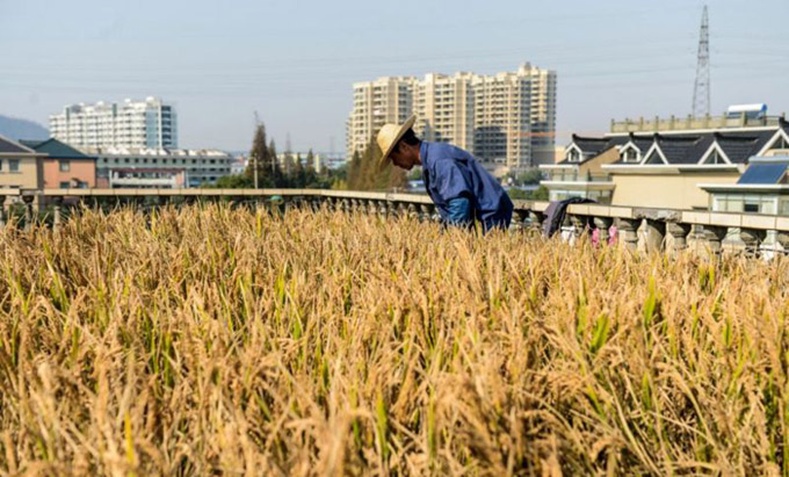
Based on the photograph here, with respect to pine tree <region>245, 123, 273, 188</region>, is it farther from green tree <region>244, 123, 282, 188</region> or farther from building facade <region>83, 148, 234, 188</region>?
building facade <region>83, 148, 234, 188</region>

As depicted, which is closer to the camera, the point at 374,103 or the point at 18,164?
the point at 18,164

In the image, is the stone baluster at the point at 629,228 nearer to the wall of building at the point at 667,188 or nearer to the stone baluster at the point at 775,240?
the stone baluster at the point at 775,240

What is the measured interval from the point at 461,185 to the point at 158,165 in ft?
552

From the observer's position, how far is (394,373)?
1.88 metres

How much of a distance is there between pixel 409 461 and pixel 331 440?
0.82 feet

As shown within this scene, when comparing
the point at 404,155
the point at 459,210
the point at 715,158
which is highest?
the point at 715,158

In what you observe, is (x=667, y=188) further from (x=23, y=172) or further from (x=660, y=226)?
(x=23, y=172)

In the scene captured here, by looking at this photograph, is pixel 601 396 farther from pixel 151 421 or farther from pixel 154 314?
pixel 154 314

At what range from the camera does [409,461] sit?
146 centimetres

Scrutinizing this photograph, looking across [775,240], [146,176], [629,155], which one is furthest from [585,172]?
[146,176]

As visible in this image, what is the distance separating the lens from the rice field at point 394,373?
4.85 feet

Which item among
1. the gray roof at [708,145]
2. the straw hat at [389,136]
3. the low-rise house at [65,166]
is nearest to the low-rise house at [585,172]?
the gray roof at [708,145]

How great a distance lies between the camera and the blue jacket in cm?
534

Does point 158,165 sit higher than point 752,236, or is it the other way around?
point 158,165
